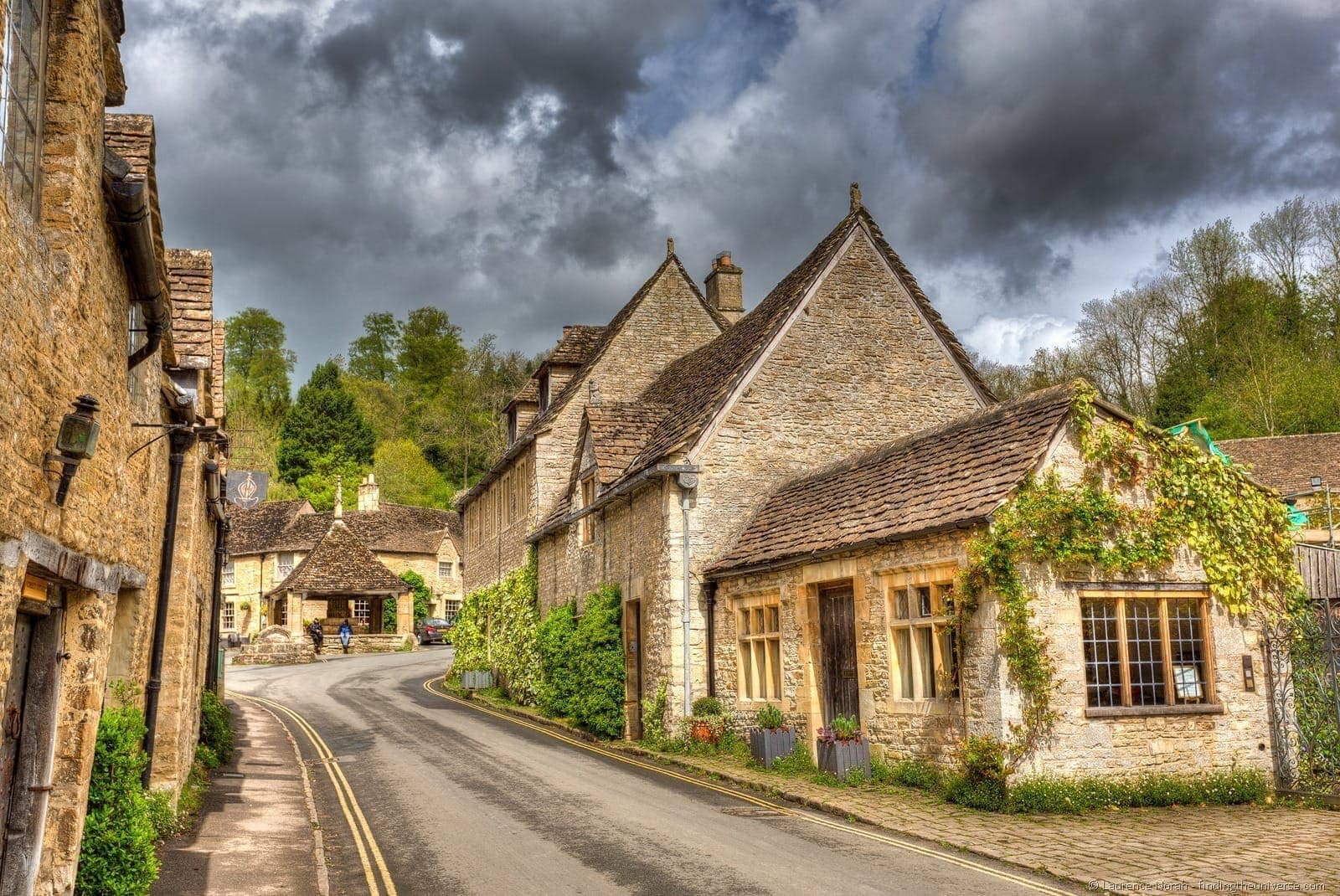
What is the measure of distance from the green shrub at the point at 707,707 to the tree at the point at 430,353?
63132 millimetres

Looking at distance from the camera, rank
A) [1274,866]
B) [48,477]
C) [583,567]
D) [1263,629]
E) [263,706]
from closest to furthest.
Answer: [48,477] < [1274,866] < [1263,629] < [583,567] < [263,706]

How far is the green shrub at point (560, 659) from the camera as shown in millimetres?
22428

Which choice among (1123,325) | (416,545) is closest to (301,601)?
(416,545)

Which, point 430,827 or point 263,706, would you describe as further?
point 263,706

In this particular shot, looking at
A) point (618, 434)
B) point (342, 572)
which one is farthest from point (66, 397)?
point (342, 572)

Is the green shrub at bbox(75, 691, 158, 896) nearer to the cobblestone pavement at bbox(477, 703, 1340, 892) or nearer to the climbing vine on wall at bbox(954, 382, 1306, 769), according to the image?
the cobblestone pavement at bbox(477, 703, 1340, 892)

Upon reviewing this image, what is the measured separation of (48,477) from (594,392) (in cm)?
2338

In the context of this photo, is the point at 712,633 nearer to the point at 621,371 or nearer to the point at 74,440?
the point at 621,371

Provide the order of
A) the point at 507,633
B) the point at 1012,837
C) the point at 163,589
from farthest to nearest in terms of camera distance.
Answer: the point at 507,633 < the point at 163,589 < the point at 1012,837

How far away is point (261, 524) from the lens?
62156 millimetres

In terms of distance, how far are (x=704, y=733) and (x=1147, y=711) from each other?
7.74 m

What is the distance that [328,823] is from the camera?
12.0 meters

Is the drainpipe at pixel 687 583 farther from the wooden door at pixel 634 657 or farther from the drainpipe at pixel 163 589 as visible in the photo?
the drainpipe at pixel 163 589

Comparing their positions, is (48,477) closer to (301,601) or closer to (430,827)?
(430,827)
